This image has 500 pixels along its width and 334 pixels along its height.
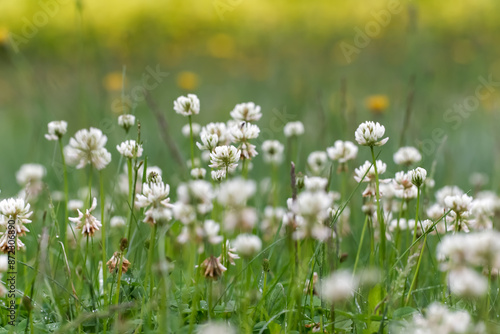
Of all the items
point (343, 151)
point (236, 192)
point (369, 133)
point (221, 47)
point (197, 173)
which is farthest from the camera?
point (221, 47)

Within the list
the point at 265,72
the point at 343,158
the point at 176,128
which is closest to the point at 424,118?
the point at 176,128

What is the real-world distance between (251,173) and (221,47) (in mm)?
4557

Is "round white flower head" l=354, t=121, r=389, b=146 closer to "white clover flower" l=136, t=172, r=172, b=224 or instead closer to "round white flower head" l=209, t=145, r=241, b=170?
"round white flower head" l=209, t=145, r=241, b=170

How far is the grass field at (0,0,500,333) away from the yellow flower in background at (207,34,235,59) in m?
0.04

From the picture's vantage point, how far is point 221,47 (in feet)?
23.7

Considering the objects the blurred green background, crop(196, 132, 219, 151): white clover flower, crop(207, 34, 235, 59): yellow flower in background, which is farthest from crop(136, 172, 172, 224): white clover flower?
crop(207, 34, 235, 59): yellow flower in background

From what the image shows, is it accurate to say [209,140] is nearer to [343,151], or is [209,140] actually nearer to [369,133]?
[369,133]

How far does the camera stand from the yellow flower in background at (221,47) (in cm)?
723

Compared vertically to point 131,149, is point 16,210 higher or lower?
lower

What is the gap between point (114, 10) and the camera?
7.38m

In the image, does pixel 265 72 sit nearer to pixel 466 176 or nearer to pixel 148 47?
pixel 148 47

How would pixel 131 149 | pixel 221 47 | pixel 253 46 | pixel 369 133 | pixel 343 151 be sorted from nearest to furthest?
pixel 369 133, pixel 131 149, pixel 343 151, pixel 221 47, pixel 253 46

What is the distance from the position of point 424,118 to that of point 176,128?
1.53 meters

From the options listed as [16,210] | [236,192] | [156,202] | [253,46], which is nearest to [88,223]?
[16,210]
